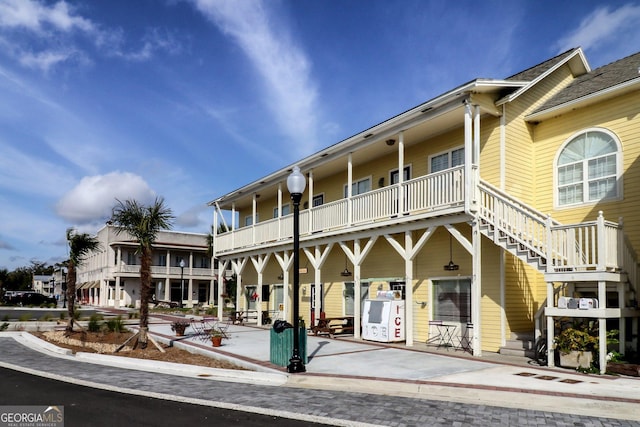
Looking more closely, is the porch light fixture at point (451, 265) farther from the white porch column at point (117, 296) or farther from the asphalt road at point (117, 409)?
the white porch column at point (117, 296)

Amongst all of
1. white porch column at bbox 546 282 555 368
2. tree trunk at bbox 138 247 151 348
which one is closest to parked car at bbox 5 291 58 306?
tree trunk at bbox 138 247 151 348

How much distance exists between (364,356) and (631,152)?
8.09 metres

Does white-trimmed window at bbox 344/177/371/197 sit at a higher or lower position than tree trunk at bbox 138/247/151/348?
higher

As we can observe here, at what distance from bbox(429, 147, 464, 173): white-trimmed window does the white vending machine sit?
4.30 metres

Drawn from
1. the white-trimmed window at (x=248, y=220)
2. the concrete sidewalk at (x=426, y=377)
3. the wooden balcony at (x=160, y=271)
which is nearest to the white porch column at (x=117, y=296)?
the wooden balcony at (x=160, y=271)

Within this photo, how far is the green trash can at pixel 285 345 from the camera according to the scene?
36.5 feet

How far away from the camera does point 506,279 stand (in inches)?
533

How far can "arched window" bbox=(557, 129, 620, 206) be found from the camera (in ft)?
42.5

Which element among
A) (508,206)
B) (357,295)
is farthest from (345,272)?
(508,206)

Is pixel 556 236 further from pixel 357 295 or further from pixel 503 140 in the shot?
pixel 357 295

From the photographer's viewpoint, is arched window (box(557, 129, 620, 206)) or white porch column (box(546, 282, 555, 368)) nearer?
white porch column (box(546, 282, 555, 368))

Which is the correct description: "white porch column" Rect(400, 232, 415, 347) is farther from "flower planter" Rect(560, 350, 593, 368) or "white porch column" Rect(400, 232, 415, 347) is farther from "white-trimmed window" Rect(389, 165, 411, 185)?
"flower planter" Rect(560, 350, 593, 368)

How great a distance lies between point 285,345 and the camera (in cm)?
1121

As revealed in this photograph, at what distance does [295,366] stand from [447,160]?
334 inches
